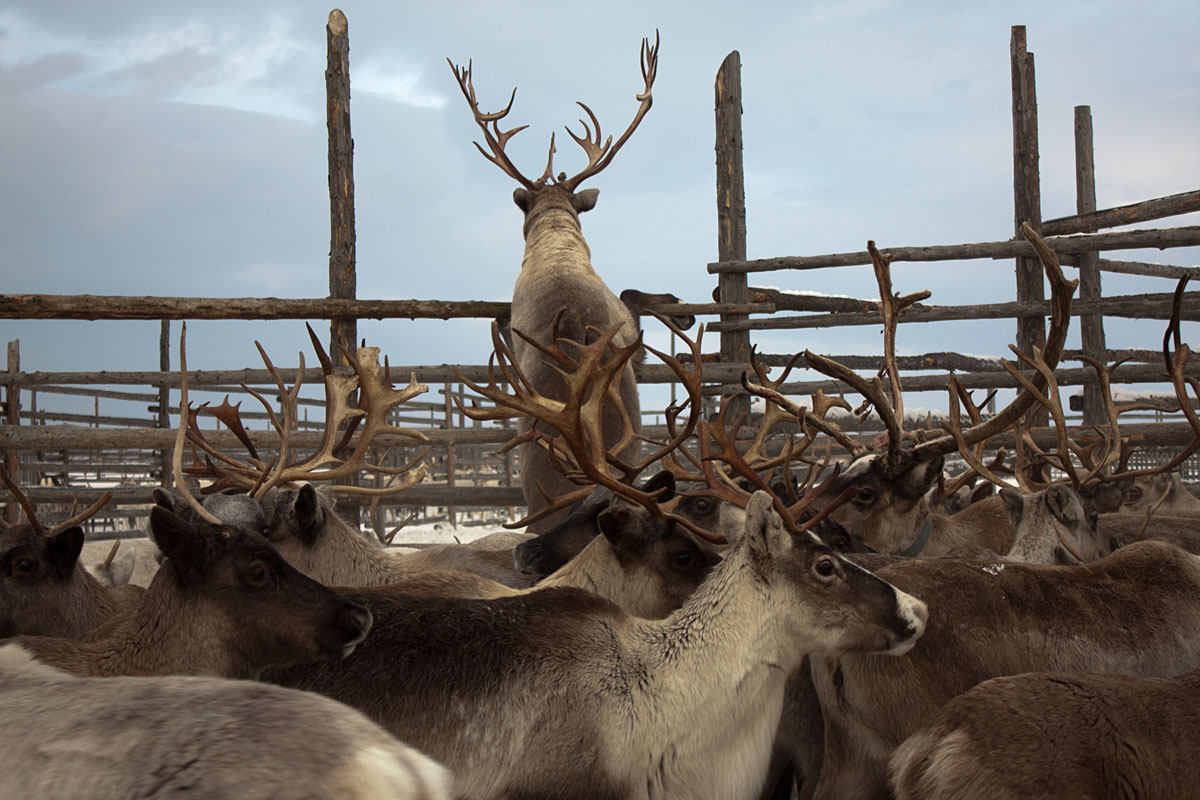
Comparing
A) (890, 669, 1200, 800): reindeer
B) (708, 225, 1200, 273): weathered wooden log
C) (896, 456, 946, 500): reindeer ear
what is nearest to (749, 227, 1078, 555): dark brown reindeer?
(896, 456, 946, 500): reindeer ear

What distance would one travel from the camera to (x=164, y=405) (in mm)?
12289

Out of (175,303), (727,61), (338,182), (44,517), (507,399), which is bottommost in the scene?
(44,517)

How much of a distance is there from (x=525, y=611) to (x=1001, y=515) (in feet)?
11.2

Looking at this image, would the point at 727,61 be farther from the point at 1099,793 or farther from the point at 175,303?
the point at 1099,793

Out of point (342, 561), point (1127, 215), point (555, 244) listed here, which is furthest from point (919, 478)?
point (1127, 215)

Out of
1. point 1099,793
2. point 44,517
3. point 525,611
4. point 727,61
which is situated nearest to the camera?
point 1099,793

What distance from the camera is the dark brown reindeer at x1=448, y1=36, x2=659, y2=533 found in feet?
19.0

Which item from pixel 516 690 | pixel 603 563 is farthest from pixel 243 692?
pixel 603 563

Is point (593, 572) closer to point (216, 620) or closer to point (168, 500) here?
point (216, 620)

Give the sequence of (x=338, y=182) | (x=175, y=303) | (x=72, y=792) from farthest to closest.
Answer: (x=338, y=182), (x=175, y=303), (x=72, y=792)

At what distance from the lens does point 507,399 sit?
12.4ft

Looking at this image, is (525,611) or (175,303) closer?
(525,611)

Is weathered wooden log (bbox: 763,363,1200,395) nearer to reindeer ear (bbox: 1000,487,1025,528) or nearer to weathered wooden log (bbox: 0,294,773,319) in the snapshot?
weathered wooden log (bbox: 0,294,773,319)

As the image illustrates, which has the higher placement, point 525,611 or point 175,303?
point 175,303
